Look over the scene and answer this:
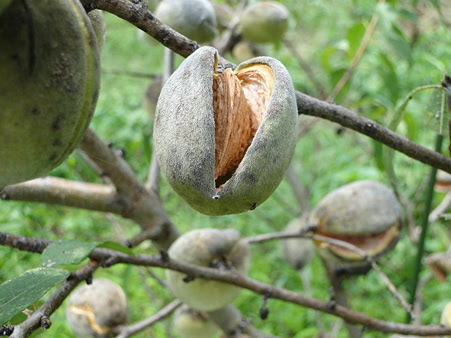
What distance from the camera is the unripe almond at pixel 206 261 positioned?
1297 mm

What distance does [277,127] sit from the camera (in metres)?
0.66

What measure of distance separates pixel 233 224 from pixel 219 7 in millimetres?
1249

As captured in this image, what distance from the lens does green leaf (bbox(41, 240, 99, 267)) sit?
31.1 inches

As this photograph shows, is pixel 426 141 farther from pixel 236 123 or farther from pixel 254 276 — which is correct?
pixel 236 123

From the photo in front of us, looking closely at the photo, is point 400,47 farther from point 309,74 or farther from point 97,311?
point 97,311

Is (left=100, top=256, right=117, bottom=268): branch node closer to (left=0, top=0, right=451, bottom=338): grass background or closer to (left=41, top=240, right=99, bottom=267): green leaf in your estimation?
(left=41, top=240, right=99, bottom=267): green leaf

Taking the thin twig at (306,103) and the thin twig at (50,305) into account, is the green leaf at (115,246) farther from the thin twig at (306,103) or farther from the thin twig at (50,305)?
the thin twig at (306,103)

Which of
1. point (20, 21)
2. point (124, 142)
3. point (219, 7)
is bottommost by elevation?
point (124, 142)

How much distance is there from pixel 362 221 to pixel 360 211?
31 millimetres

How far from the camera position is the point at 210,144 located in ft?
2.14

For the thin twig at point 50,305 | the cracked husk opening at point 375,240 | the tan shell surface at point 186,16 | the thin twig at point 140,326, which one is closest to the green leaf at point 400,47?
the cracked husk opening at point 375,240

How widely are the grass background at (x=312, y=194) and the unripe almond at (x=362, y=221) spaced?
0.34 metres

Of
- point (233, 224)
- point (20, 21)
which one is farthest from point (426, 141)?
point (20, 21)

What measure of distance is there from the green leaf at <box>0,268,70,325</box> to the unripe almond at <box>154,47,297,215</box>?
0.21 m
